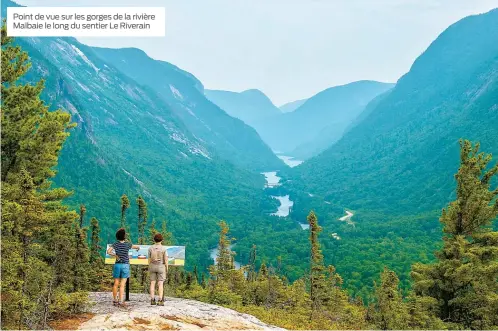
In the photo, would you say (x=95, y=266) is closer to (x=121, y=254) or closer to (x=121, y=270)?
(x=121, y=270)

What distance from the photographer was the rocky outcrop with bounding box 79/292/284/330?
13758 millimetres

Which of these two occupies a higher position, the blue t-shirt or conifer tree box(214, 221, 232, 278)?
the blue t-shirt

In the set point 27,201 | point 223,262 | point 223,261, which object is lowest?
point 223,262

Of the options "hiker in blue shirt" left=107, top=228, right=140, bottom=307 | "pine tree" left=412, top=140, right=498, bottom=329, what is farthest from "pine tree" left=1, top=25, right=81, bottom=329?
"pine tree" left=412, top=140, right=498, bottom=329

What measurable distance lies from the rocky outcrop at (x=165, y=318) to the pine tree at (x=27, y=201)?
1.41 meters

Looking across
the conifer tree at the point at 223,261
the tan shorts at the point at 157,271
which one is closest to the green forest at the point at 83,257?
the conifer tree at the point at 223,261

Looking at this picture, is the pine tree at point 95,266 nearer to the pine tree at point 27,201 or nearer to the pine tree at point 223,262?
the pine tree at point 223,262

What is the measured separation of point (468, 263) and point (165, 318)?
55.5 ft

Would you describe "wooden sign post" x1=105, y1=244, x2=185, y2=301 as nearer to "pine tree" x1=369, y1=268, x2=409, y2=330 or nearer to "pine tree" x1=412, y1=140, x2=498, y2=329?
"pine tree" x1=412, y1=140, x2=498, y2=329

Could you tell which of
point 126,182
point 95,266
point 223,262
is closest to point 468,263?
point 223,262

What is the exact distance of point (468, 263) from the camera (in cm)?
2336

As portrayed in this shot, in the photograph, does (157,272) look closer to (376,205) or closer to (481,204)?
(481,204)

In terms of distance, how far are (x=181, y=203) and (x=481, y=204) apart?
138m

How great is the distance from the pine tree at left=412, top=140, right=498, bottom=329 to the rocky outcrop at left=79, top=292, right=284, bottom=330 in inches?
508
